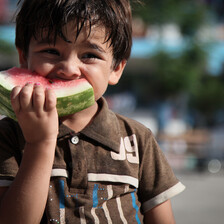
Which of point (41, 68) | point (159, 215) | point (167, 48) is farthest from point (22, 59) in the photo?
point (167, 48)

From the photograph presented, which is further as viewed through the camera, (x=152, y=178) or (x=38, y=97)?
(x=152, y=178)

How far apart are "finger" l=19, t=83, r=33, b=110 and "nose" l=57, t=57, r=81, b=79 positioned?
227 millimetres

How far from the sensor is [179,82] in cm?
1491

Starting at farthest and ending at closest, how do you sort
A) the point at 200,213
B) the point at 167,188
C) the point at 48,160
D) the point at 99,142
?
the point at 200,213 < the point at 167,188 < the point at 99,142 < the point at 48,160

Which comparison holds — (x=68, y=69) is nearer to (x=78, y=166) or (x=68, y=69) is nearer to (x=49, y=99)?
(x=49, y=99)

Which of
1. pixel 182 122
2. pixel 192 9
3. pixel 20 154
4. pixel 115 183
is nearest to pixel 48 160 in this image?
pixel 20 154

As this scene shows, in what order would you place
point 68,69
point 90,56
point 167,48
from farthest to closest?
point 167,48, point 90,56, point 68,69

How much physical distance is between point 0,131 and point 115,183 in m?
0.54

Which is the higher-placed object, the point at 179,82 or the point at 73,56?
the point at 179,82

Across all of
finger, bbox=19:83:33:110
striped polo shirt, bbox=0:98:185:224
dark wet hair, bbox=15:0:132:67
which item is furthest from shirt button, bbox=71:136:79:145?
dark wet hair, bbox=15:0:132:67

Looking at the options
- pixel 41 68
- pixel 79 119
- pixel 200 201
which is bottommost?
pixel 200 201

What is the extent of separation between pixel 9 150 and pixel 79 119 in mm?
349

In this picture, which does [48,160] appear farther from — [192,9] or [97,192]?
[192,9]

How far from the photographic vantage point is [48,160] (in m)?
1.37
